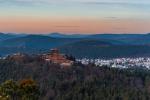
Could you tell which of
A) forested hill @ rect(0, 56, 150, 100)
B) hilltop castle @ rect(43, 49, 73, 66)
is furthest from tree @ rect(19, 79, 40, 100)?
hilltop castle @ rect(43, 49, 73, 66)

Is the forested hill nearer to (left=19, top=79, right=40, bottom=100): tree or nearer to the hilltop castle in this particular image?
the hilltop castle

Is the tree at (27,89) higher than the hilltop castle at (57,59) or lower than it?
higher

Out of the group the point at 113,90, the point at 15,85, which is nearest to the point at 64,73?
the point at 113,90

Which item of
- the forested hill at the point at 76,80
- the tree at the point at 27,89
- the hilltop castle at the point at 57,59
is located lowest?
the forested hill at the point at 76,80

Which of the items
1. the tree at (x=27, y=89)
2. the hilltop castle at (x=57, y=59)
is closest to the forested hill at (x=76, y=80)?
the hilltop castle at (x=57, y=59)

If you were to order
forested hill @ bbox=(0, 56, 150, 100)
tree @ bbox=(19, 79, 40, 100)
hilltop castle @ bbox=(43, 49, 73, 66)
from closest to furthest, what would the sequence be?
tree @ bbox=(19, 79, 40, 100), forested hill @ bbox=(0, 56, 150, 100), hilltop castle @ bbox=(43, 49, 73, 66)

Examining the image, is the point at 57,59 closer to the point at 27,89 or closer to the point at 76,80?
the point at 76,80

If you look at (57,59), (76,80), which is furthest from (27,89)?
(57,59)

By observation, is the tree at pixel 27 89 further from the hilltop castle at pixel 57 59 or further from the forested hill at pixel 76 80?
the hilltop castle at pixel 57 59

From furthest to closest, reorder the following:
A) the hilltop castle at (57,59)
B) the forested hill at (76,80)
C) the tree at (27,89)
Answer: the hilltop castle at (57,59), the forested hill at (76,80), the tree at (27,89)
